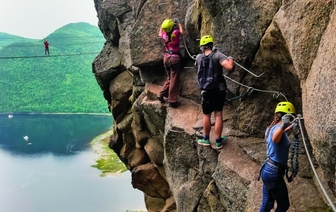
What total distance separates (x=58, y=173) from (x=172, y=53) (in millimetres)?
46893

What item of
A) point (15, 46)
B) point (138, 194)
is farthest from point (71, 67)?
point (138, 194)

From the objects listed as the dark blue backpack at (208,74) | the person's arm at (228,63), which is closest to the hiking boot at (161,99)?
the dark blue backpack at (208,74)

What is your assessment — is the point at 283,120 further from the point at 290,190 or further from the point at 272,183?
the point at 290,190

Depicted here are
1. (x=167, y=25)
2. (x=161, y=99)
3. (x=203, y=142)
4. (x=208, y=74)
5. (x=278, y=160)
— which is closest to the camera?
(x=278, y=160)

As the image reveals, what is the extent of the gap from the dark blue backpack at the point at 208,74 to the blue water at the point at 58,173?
1260 inches

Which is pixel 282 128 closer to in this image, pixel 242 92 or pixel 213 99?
pixel 213 99

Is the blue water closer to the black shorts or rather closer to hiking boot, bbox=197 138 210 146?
hiking boot, bbox=197 138 210 146

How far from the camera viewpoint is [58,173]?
5312cm

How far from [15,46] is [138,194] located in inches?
3292

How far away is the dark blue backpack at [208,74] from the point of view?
8094mm

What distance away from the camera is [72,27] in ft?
470

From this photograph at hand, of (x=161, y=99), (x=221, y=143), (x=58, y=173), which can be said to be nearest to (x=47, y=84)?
(x=58, y=173)

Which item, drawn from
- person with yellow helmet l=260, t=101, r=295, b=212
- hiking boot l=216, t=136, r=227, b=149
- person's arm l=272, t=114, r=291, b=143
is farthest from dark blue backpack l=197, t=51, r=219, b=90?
person's arm l=272, t=114, r=291, b=143

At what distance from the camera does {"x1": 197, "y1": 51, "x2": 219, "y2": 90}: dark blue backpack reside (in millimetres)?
8094
